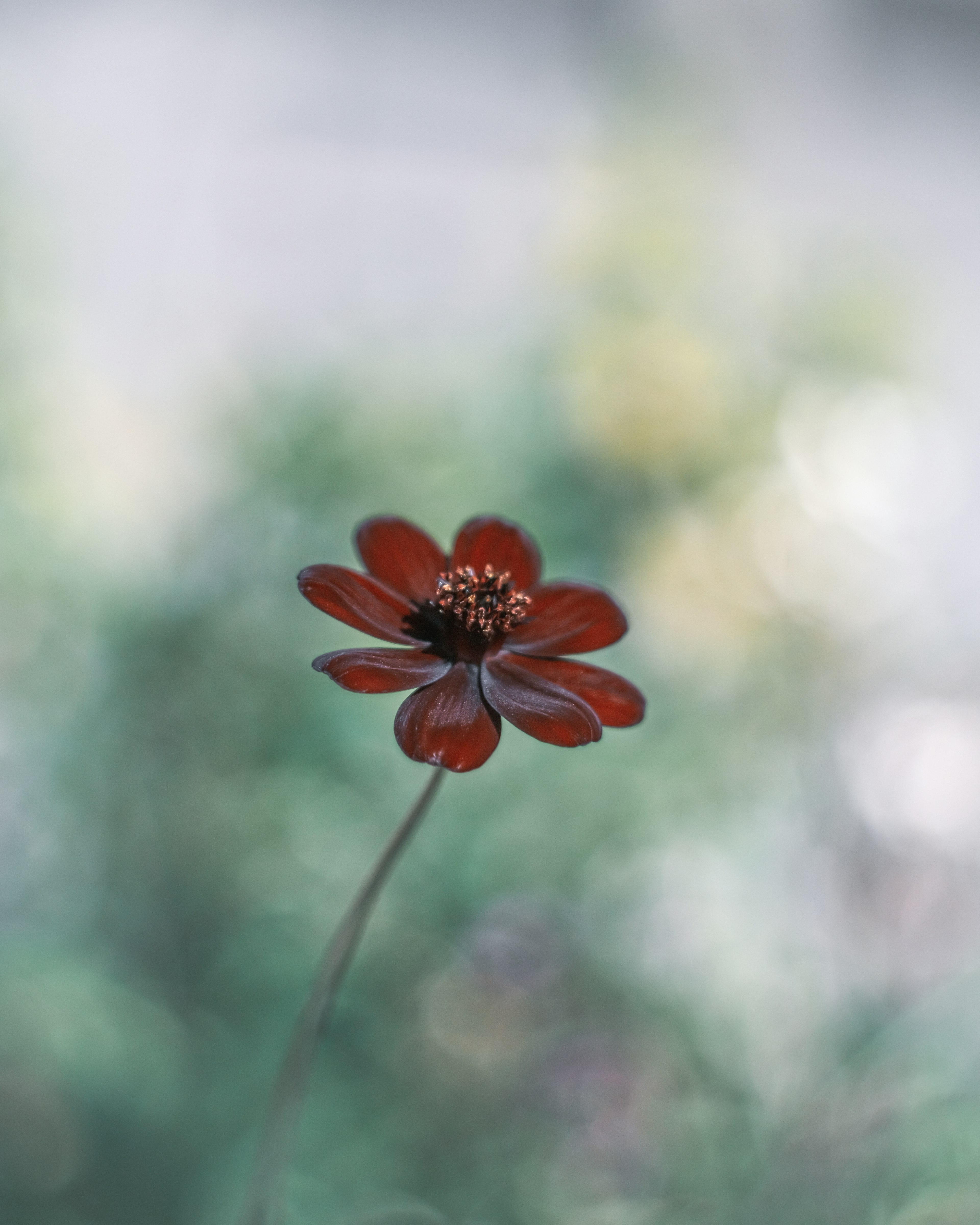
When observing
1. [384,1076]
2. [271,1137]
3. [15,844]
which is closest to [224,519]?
[15,844]

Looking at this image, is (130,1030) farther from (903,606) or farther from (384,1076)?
(903,606)

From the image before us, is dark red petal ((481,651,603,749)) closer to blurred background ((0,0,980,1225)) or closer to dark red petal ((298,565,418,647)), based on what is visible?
dark red petal ((298,565,418,647))

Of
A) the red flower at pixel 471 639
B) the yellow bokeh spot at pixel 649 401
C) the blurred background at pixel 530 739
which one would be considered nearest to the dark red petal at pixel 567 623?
the red flower at pixel 471 639

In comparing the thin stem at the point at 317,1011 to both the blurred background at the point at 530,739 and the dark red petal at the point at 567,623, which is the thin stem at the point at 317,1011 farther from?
the blurred background at the point at 530,739

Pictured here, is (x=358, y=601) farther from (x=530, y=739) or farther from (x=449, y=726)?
(x=530, y=739)

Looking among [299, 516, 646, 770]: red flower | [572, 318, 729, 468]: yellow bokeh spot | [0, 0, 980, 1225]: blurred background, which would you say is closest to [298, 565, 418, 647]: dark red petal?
[299, 516, 646, 770]: red flower

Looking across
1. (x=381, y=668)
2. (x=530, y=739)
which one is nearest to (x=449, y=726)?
(x=381, y=668)

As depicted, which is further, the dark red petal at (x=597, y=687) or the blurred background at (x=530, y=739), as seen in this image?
the blurred background at (x=530, y=739)

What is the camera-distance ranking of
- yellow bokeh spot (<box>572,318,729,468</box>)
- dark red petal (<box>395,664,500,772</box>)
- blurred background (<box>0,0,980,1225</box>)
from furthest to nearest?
yellow bokeh spot (<box>572,318,729,468</box>)
blurred background (<box>0,0,980,1225</box>)
dark red petal (<box>395,664,500,772</box>)
